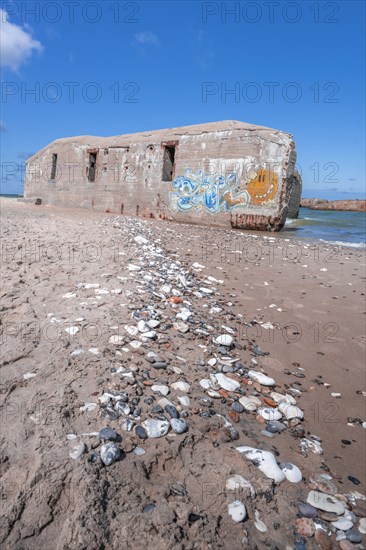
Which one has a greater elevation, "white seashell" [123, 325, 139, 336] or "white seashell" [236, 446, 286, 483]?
"white seashell" [123, 325, 139, 336]

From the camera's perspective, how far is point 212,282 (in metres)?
4.68

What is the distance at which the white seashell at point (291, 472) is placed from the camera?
1726 millimetres

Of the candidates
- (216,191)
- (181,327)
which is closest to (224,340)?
(181,327)

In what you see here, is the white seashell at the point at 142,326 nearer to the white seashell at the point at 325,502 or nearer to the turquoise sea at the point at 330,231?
the white seashell at the point at 325,502

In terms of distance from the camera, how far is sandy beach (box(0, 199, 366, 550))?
4.64 ft

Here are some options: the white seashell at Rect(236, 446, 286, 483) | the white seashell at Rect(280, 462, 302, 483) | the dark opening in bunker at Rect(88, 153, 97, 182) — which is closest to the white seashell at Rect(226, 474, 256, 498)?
the white seashell at Rect(236, 446, 286, 483)

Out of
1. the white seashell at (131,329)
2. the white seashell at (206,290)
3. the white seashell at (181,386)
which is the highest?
the white seashell at (206,290)

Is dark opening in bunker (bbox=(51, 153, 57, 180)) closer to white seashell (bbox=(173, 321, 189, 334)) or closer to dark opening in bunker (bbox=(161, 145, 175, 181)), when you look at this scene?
dark opening in bunker (bbox=(161, 145, 175, 181))

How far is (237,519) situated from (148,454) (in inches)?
19.1

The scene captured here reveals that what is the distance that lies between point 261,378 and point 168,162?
10.7m

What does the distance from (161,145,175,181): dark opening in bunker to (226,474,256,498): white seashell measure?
36.4ft

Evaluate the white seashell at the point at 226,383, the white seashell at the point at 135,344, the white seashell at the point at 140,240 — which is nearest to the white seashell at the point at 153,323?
the white seashell at the point at 135,344

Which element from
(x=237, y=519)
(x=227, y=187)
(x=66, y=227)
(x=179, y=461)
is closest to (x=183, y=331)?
(x=179, y=461)

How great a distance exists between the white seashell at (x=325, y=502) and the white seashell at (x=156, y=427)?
0.75 metres
